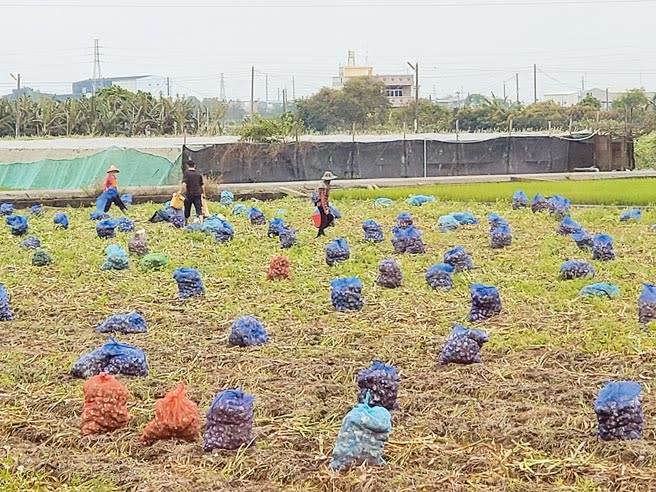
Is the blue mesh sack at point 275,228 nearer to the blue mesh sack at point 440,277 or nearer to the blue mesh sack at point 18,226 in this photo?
the blue mesh sack at point 18,226

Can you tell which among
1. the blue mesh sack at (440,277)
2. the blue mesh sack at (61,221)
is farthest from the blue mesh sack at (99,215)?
the blue mesh sack at (440,277)

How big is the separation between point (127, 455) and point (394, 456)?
4.62 ft

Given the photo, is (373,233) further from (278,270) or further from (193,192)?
(193,192)

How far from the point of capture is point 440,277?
33.9ft

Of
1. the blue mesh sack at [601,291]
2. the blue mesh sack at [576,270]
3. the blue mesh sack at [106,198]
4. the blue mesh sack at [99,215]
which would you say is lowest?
the blue mesh sack at [601,291]

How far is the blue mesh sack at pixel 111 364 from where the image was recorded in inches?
282

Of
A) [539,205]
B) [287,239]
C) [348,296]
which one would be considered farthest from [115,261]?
[539,205]

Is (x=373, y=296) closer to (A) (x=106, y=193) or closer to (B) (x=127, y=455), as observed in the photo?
(B) (x=127, y=455)

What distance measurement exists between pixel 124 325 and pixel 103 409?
2.93 metres

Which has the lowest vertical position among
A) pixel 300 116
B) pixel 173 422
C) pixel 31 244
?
pixel 173 422

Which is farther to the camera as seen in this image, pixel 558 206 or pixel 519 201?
pixel 519 201

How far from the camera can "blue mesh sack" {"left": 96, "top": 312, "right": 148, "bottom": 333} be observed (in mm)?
8758

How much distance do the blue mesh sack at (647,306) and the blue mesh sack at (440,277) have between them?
7.93 feet

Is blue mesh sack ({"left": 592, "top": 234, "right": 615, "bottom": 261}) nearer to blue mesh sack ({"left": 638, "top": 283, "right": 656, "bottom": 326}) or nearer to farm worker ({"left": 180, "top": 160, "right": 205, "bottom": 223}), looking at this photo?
blue mesh sack ({"left": 638, "top": 283, "right": 656, "bottom": 326})
